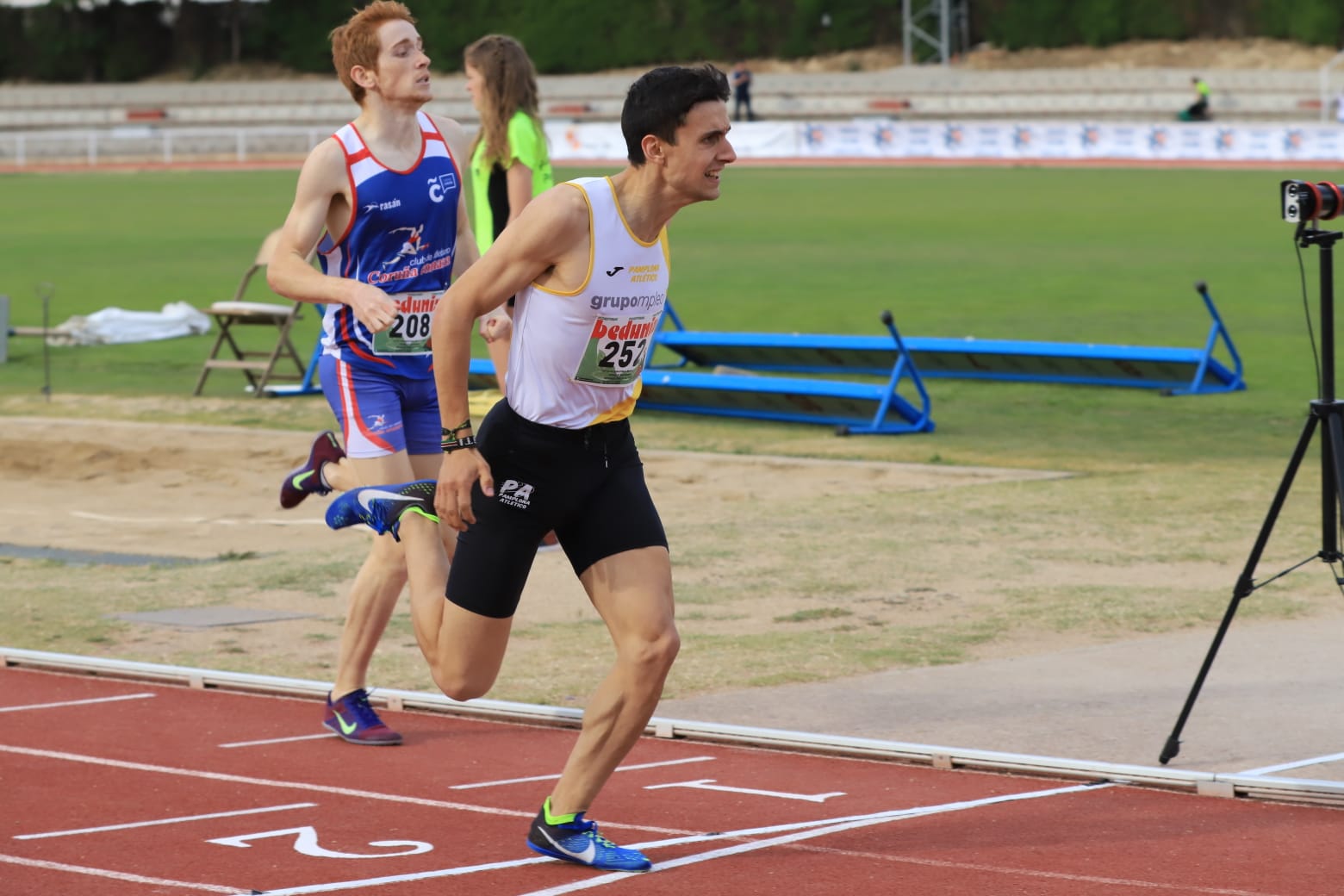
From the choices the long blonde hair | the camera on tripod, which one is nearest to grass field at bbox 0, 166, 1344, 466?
the long blonde hair

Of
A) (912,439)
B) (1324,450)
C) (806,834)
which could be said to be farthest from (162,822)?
(912,439)

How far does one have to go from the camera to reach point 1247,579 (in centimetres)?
632

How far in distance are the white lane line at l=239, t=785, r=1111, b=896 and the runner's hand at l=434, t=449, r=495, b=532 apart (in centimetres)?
89

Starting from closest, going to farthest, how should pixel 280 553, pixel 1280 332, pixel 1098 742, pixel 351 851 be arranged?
pixel 351 851
pixel 1098 742
pixel 280 553
pixel 1280 332

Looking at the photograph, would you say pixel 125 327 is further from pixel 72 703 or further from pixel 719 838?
pixel 719 838

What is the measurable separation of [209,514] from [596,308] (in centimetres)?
729

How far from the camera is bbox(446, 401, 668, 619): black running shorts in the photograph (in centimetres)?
546

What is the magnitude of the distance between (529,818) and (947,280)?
19675mm

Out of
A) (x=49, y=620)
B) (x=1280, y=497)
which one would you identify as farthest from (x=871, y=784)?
(x=49, y=620)

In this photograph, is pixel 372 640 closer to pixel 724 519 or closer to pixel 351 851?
pixel 351 851

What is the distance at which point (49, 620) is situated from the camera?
359 inches

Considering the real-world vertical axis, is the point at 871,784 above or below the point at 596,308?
below

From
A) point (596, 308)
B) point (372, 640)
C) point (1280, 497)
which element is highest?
point (596, 308)

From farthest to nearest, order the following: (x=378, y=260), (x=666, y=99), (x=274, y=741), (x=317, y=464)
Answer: (x=317, y=464) → (x=274, y=741) → (x=378, y=260) → (x=666, y=99)
